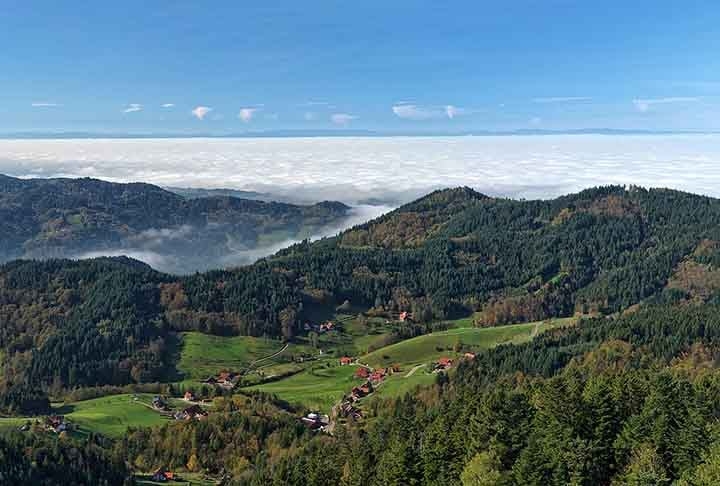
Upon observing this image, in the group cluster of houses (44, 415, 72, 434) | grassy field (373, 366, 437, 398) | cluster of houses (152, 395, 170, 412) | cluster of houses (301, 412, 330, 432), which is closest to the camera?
cluster of houses (301, 412, 330, 432)

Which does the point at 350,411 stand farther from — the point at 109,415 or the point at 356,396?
the point at 109,415

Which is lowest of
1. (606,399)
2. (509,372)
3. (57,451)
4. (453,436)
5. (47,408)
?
(47,408)

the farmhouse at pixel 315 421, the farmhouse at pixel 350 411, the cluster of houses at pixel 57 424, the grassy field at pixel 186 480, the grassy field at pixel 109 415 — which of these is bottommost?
the grassy field at pixel 109 415

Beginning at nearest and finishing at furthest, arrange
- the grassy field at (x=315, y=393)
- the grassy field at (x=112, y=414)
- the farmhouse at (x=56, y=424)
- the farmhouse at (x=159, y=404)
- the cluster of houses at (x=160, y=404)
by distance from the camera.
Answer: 1. the farmhouse at (x=56, y=424)
2. the grassy field at (x=112, y=414)
3. the grassy field at (x=315, y=393)
4. the cluster of houses at (x=160, y=404)
5. the farmhouse at (x=159, y=404)

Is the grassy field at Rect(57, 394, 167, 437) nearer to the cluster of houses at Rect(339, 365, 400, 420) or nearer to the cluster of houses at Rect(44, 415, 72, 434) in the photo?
the cluster of houses at Rect(44, 415, 72, 434)

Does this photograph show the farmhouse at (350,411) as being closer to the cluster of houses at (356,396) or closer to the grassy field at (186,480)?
the cluster of houses at (356,396)

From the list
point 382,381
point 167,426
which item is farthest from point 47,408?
point 382,381

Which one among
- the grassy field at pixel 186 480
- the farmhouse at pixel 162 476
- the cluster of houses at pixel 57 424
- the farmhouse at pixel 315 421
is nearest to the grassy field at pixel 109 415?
the cluster of houses at pixel 57 424

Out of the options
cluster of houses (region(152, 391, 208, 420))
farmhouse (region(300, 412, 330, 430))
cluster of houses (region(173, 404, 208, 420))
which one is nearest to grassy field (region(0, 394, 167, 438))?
cluster of houses (region(152, 391, 208, 420))

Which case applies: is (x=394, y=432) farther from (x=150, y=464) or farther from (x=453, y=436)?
(x=150, y=464)
